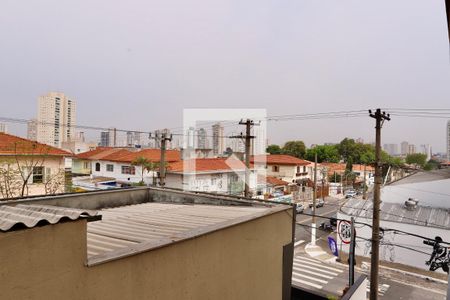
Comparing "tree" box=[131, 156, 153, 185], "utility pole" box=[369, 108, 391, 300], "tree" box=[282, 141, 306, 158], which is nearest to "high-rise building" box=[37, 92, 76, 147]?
"tree" box=[131, 156, 153, 185]

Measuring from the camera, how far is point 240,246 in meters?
4.46

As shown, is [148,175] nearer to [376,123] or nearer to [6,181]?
[6,181]

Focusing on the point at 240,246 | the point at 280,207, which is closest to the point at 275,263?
the point at 280,207

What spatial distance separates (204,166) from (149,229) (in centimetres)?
2142

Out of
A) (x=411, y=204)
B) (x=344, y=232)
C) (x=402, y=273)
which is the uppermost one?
(x=411, y=204)

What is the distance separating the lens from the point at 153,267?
10.0ft

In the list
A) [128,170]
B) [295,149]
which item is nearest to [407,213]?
[128,170]

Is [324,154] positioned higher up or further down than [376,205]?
higher up

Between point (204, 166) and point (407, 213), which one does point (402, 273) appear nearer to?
point (407, 213)

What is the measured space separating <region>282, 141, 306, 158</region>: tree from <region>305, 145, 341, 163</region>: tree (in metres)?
1.05

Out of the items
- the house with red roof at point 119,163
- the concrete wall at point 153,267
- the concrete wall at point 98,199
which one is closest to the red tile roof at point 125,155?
the house with red roof at point 119,163

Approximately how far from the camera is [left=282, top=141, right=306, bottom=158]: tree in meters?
59.2

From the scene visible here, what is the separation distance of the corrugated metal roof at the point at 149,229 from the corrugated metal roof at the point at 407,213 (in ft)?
48.5

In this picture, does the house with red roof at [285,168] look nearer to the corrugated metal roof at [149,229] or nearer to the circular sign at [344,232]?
the circular sign at [344,232]
